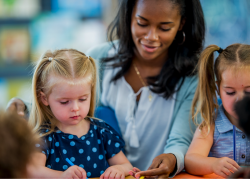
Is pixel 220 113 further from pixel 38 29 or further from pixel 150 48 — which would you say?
pixel 38 29

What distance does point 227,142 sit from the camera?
106 centimetres

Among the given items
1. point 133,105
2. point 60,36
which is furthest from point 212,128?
point 60,36

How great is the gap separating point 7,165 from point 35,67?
620 millimetres

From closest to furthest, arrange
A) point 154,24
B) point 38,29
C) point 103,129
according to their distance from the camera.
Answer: point 103,129, point 154,24, point 38,29

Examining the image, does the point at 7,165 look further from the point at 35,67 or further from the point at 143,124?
the point at 143,124

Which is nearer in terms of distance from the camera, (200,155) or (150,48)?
(200,155)

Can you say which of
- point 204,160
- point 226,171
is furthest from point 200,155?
point 226,171

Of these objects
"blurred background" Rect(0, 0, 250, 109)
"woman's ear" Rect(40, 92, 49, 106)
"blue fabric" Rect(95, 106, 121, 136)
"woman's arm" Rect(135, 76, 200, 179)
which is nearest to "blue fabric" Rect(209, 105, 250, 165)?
"woman's arm" Rect(135, 76, 200, 179)

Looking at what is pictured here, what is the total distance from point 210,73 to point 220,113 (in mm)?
170

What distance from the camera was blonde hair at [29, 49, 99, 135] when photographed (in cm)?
100

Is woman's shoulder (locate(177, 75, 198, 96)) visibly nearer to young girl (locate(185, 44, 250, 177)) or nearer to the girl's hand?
young girl (locate(185, 44, 250, 177))

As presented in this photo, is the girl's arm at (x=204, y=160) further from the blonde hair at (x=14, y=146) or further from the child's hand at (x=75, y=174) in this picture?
the blonde hair at (x=14, y=146)

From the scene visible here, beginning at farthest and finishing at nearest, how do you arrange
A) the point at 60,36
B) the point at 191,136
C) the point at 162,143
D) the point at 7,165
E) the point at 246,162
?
the point at 60,36 < the point at 162,143 < the point at 191,136 < the point at 246,162 < the point at 7,165

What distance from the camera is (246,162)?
1.02 meters
